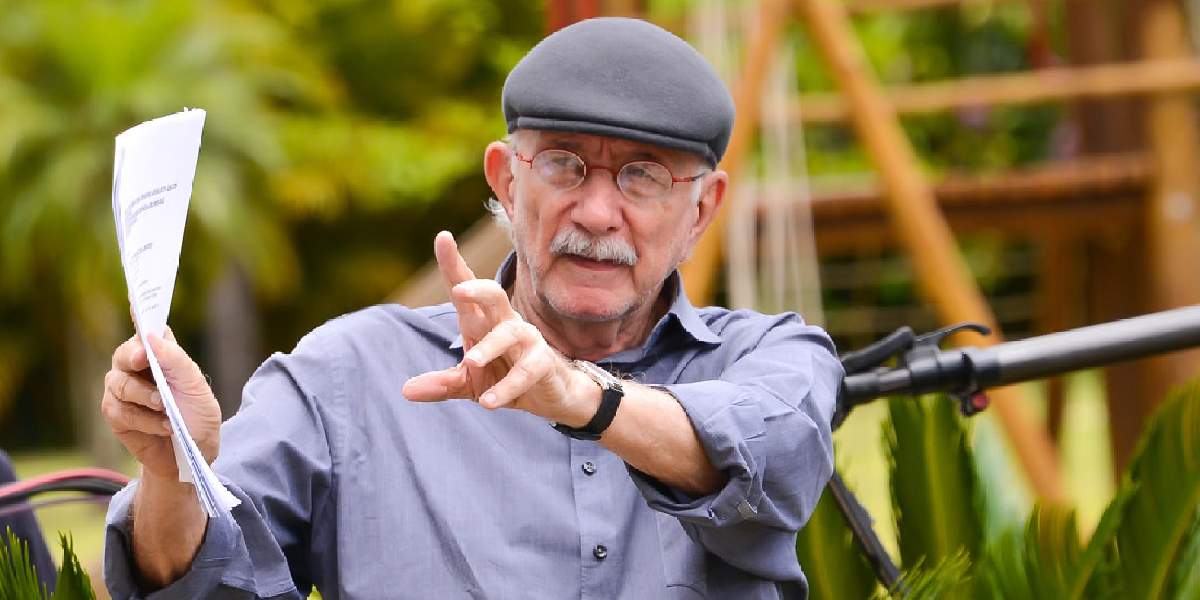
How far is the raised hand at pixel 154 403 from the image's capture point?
135 centimetres

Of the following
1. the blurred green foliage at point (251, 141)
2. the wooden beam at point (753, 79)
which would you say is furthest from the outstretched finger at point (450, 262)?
the blurred green foliage at point (251, 141)

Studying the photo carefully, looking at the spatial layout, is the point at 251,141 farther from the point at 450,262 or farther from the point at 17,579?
the point at 450,262

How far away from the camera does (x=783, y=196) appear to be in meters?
4.29

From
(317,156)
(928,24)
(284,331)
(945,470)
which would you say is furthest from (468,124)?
(945,470)

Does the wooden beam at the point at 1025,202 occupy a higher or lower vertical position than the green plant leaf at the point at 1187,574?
higher

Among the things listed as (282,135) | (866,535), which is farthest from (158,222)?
(282,135)

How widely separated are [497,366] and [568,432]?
0.11m

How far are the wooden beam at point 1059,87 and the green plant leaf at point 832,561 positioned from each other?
254cm

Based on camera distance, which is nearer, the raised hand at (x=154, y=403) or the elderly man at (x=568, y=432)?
the raised hand at (x=154, y=403)

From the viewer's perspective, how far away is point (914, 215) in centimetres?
405

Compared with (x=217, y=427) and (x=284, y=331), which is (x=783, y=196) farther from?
(x=284, y=331)

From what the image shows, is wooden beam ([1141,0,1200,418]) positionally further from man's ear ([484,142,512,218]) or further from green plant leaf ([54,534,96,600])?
green plant leaf ([54,534,96,600])

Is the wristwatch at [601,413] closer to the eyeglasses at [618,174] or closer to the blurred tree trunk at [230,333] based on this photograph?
the eyeglasses at [618,174]

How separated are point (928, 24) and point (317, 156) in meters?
7.55
